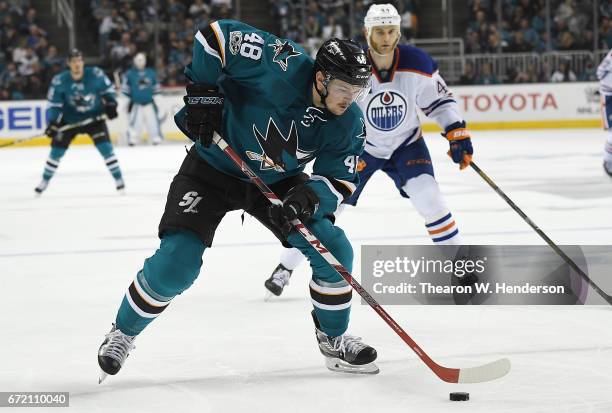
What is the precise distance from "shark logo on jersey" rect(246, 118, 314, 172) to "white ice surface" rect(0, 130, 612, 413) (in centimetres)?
63

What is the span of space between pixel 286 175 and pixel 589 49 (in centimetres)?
1251

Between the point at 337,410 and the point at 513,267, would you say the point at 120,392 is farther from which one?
the point at 513,267

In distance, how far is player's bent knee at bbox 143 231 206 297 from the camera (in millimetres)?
2953

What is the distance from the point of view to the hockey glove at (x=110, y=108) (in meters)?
8.80

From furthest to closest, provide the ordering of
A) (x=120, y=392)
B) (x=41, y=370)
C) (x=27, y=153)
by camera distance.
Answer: (x=27, y=153), (x=41, y=370), (x=120, y=392)

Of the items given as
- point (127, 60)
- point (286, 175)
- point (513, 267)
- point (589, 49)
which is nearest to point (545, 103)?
point (589, 49)

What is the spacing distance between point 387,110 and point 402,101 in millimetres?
74

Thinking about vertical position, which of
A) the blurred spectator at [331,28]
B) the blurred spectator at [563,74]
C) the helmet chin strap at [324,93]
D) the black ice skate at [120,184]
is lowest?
the blurred spectator at [563,74]

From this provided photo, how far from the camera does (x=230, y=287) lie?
4633mm

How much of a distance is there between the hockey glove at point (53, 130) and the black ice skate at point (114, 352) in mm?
5963

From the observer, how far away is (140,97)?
48.8 feet

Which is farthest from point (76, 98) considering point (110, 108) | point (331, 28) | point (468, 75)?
point (331, 28)

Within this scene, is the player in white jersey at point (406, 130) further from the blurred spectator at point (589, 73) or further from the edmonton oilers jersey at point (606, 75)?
the blurred spectator at point (589, 73)

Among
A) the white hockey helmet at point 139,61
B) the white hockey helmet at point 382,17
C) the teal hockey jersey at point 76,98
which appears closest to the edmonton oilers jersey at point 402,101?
the white hockey helmet at point 382,17
